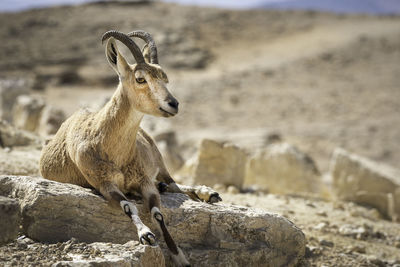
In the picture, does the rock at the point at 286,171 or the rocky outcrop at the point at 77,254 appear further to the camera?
the rock at the point at 286,171

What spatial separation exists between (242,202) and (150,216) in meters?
2.94

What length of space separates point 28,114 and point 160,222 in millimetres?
9760

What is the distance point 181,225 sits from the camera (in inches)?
210

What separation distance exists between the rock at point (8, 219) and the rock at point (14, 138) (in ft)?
17.1

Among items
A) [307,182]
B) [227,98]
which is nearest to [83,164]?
[307,182]

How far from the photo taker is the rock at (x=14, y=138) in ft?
30.7

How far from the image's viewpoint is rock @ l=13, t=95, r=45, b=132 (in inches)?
535

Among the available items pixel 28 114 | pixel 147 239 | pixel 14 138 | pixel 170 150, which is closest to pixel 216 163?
Result: pixel 170 150

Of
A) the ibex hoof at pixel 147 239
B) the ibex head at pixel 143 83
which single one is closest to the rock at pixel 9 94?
the ibex head at pixel 143 83

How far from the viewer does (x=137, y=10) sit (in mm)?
39875

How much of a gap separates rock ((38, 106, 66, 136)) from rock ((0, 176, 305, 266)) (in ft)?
23.5

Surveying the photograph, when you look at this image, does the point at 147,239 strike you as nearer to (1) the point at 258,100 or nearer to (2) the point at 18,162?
(2) the point at 18,162

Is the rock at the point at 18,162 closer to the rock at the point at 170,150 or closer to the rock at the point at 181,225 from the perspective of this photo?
the rock at the point at 181,225

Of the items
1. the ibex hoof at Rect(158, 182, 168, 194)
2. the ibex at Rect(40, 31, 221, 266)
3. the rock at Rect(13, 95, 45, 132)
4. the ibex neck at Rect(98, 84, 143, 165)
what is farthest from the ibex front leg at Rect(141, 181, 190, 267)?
the rock at Rect(13, 95, 45, 132)
